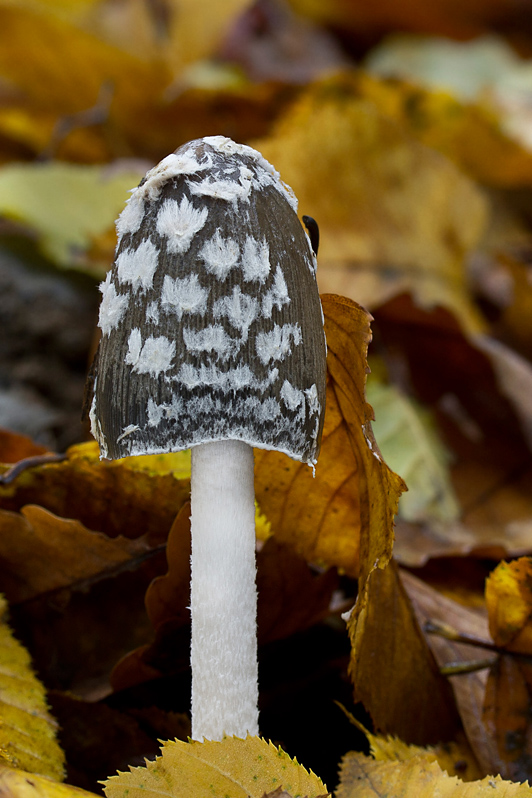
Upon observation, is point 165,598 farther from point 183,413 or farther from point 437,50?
point 437,50

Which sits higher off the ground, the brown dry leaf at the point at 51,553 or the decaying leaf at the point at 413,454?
the decaying leaf at the point at 413,454

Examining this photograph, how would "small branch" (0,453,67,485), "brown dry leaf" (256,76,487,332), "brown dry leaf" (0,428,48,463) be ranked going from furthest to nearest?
"brown dry leaf" (256,76,487,332) < "brown dry leaf" (0,428,48,463) < "small branch" (0,453,67,485)

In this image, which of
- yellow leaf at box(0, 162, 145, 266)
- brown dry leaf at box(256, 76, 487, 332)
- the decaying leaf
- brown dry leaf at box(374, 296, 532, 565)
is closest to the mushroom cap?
the decaying leaf

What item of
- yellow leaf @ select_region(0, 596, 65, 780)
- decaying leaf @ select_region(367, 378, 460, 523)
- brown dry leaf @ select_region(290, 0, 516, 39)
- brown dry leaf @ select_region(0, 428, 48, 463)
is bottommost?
yellow leaf @ select_region(0, 596, 65, 780)

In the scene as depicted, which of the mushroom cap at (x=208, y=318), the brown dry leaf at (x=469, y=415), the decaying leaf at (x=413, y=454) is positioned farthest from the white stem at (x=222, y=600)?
the brown dry leaf at (x=469, y=415)

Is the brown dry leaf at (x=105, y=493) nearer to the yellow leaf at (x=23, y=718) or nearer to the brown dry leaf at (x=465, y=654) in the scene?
the yellow leaf at (x=23, y=718)

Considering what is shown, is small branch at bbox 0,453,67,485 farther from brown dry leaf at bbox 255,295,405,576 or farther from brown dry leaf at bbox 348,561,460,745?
brown dry leaf at bbox 348,561,460,745

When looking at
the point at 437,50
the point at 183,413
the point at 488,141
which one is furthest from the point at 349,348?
the point at 437,50
